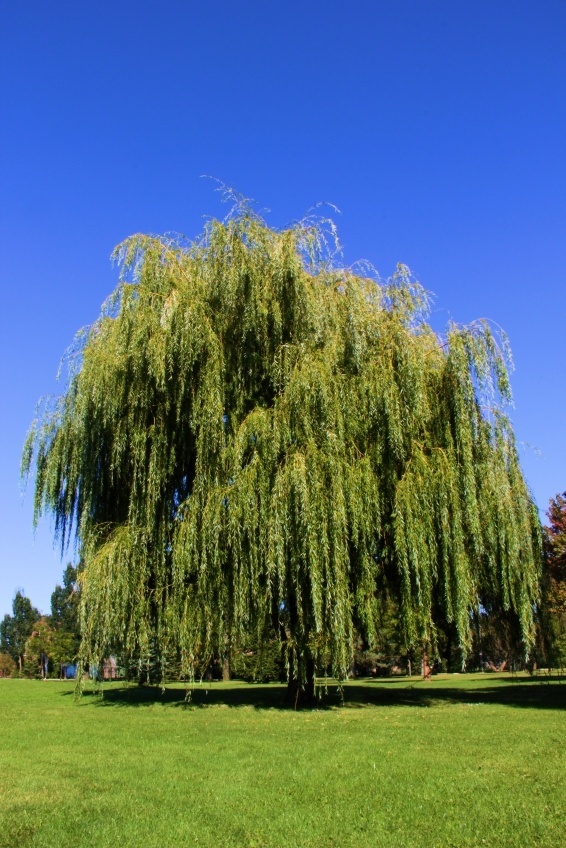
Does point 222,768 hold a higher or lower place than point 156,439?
lower

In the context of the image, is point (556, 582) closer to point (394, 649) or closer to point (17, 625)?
point (394, 649)

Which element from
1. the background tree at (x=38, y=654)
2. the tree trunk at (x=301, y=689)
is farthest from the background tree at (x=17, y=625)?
the tree trunk at (x=301, y=689)

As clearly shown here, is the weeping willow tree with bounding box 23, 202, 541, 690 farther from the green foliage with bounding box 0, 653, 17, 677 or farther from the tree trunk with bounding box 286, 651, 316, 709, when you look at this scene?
the green foliage with bounding box 0, 653, 17, 677

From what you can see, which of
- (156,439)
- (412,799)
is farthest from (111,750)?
(156,439)

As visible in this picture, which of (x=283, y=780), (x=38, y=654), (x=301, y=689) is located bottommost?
(x=283, y=780)

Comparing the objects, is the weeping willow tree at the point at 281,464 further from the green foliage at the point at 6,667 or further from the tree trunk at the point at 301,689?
the green foliage at the point at 6,667

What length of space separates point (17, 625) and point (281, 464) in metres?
64.2

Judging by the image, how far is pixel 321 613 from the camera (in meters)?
10.5

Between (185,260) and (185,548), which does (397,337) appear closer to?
(185,260)

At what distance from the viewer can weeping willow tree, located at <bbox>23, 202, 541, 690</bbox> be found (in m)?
11.0

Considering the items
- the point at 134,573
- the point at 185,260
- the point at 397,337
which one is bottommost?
the point at 134,573

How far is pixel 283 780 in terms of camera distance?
21.4 feet

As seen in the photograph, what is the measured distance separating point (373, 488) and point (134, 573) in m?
4.36

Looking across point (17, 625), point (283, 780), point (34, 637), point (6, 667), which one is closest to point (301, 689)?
point (283, 780)
